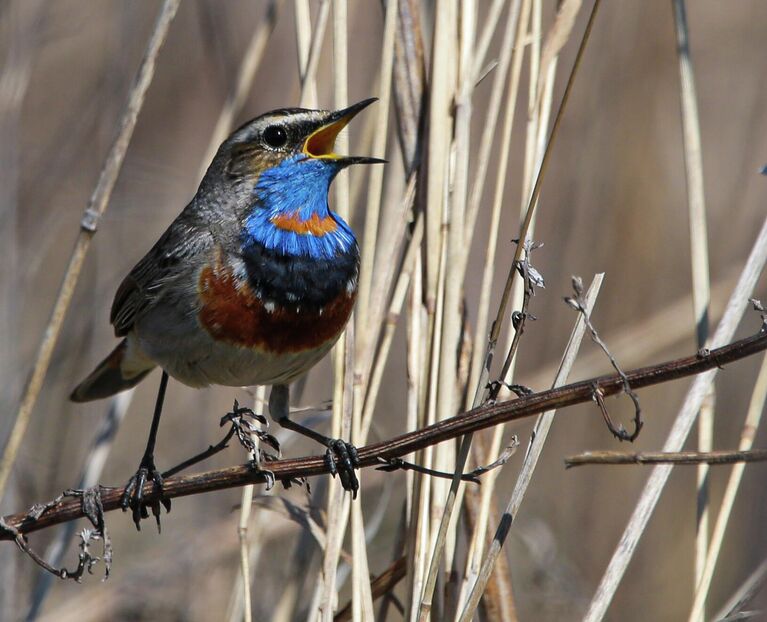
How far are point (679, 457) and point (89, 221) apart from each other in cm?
164

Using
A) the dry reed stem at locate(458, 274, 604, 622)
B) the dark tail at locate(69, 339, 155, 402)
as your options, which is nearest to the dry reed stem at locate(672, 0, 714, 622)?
the dry reed stem at locate(458, 274, 604, 622)

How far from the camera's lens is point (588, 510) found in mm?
4539

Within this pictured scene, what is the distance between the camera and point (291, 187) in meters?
2.97

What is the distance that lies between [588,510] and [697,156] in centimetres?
229

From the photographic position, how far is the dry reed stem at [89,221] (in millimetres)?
2592

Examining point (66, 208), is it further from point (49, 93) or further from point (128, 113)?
point (128, 113)

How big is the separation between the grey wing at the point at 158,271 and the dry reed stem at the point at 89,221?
393 millimetres

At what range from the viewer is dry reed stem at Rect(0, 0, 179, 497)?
259 centimetres

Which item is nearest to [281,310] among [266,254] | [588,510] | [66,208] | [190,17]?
[266,254]

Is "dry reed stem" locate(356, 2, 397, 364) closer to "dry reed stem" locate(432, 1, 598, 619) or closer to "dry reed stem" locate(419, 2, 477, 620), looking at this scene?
"dry reed stem" locate(419, 2, 477, 620)

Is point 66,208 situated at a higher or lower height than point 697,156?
higher

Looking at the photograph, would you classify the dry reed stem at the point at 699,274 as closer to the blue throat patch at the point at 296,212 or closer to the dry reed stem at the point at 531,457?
the dry reed stem at the point at 531,457

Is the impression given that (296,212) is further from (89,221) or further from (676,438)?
(676,438)

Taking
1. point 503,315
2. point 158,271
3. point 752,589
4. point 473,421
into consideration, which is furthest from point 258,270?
point 752,589
